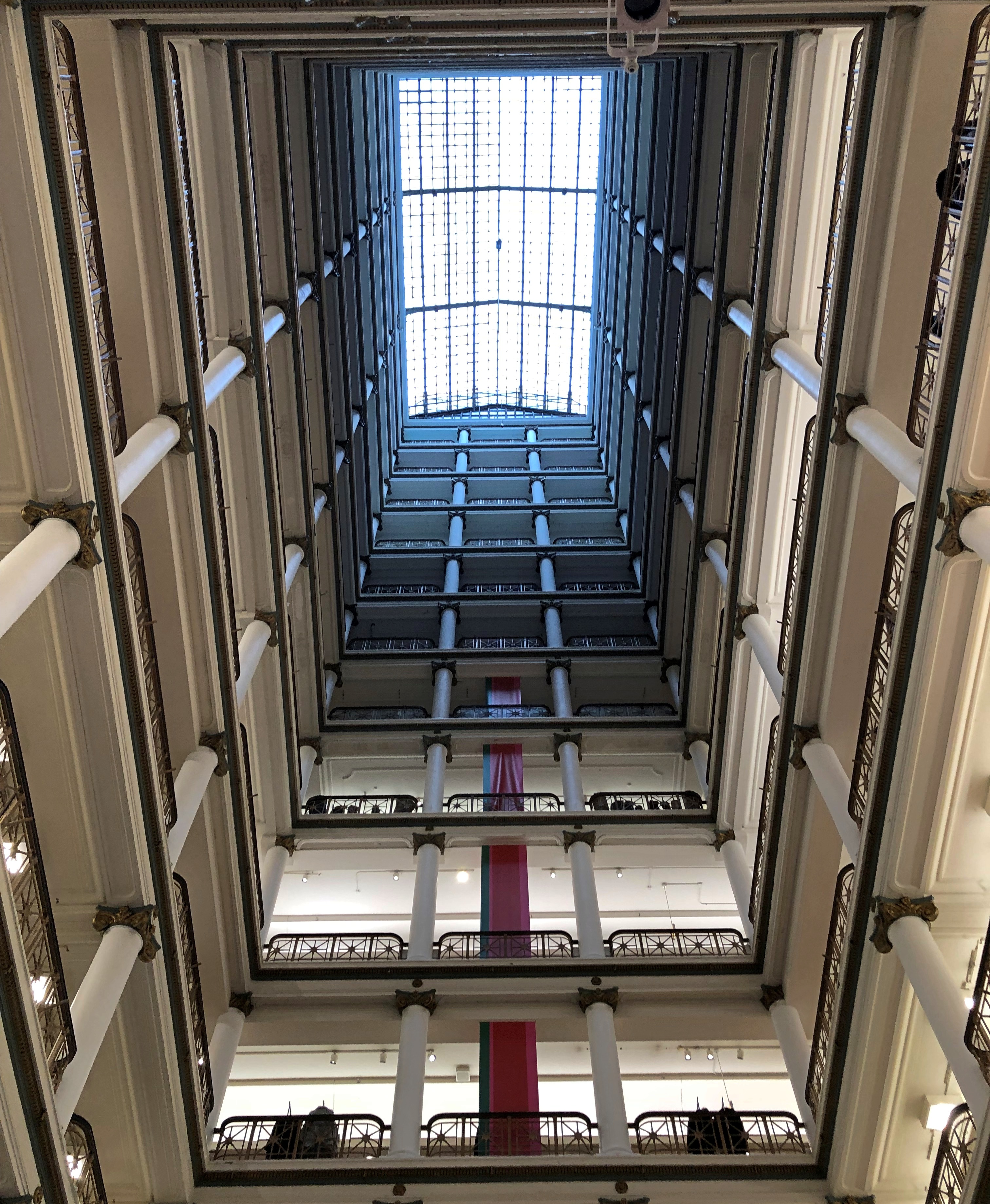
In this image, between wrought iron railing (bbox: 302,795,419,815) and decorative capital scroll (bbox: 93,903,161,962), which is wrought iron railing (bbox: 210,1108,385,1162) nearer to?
decorative capital scroll (bbox: 93,903,161,962)

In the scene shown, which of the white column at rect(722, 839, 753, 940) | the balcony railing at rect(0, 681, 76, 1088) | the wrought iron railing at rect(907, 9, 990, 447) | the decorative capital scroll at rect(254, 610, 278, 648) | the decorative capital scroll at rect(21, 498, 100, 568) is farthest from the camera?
the decorative capital scroll at rect(254, 610, 278, 648)

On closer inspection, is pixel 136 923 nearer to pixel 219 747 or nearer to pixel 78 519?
pixel 219 747

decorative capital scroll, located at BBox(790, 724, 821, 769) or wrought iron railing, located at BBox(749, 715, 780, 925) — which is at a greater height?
decorative capital scroll, located at BBox(790, 724, 821, 769)

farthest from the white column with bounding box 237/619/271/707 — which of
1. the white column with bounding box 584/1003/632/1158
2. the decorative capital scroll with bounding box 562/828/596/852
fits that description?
the white column with bounding box 584/1003/632/1158

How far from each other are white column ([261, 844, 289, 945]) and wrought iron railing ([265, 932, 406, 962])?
28 cm

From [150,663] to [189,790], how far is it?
1706 mm

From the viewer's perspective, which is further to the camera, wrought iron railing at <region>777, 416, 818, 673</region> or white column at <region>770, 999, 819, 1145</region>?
wrought iron railing at <region>777, 416, 818, 673</region>

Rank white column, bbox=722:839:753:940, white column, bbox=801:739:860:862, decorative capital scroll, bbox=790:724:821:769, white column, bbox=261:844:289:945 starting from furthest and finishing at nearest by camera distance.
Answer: white column, bbox=261:844:289:945, white column, bbox=722:839:753:940, decorative capital scroll, bbox=790:724:821:769, white column, bbox=801:739:860:862

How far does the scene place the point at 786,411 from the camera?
54.1 feet

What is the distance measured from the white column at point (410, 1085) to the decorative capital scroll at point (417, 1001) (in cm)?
3

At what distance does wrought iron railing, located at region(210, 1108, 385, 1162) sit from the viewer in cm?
1302

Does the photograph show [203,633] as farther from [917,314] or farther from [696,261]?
[696,261]

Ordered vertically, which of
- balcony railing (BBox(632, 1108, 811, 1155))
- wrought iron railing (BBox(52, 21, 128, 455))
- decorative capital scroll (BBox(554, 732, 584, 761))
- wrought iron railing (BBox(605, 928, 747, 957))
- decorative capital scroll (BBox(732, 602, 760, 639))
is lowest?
balcony railing (BBox(632, 1108, 811, 1155))

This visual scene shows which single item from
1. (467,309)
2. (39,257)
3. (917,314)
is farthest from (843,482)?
(467,309)
